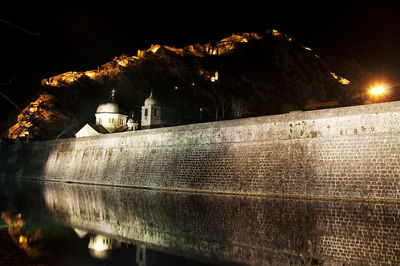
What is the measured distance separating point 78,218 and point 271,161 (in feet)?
39.0

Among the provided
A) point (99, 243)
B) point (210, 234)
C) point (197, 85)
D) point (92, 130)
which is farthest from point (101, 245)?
point (197, 85)

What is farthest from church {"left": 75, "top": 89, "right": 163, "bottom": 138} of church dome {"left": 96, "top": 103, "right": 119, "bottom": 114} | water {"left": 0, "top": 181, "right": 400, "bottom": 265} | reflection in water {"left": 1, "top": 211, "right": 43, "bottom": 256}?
reflection in water {"left": 1, "top": 211, "right": 43, "bottom": 256}

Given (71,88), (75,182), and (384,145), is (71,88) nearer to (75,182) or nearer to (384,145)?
(75,182)

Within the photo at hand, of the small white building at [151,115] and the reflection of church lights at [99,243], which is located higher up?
the small white building at [151,115]

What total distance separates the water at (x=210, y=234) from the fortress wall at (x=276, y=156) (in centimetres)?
177

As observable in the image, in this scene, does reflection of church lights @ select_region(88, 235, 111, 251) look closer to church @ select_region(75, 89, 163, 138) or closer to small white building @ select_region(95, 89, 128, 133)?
church @ select_region(75, 89, 163, 138)

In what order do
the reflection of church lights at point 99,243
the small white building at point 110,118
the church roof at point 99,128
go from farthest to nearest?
the small white building at point 110,118
the church roof at point 99,128
the reflection of church lights at point 99,243

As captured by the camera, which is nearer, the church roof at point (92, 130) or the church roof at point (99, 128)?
the church roof at point (92, 130)

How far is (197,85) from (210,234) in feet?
297

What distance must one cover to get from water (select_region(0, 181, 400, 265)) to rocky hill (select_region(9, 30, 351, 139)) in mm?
67490

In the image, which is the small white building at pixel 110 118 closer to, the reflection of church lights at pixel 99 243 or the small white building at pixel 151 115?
the small white building at pixel 151 115

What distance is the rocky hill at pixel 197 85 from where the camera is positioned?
9231 centimetres

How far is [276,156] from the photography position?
22266 millimetres

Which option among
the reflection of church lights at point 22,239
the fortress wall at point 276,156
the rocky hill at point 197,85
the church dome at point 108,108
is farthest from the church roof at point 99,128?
the reflection of church lights at point 22,239
